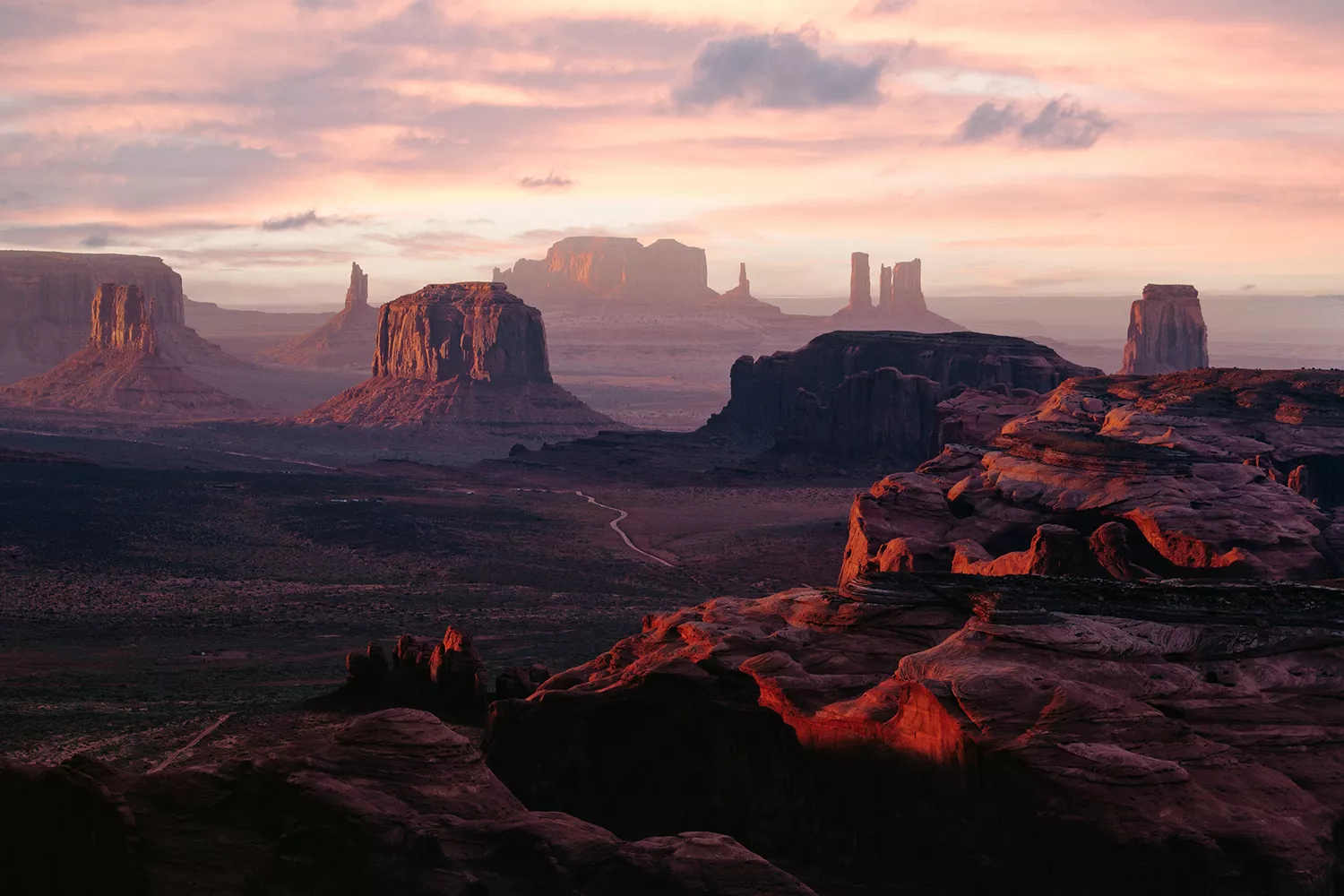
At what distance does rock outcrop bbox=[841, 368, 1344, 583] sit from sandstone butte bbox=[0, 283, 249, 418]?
122692 mm

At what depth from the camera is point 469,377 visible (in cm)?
15962

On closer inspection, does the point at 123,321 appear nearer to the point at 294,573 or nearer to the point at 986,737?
the point at 294,573

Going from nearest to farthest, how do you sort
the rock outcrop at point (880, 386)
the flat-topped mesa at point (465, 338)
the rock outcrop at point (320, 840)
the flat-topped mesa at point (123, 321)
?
the rock outcrop at point (320, 840), the rock outcrop at point (880, 386), the flat-topped mesa at point (465, 338), the flat-topped mesa at point (123, 321)

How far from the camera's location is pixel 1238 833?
19.0 metres

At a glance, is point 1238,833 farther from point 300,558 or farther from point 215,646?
point 300,558

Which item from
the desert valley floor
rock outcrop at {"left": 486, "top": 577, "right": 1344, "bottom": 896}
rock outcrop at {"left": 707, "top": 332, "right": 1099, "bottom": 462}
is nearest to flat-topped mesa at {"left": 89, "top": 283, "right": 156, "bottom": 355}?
rock outcrop at {"left": 707, "top": 332, "right": 1099, "bottom": 462}

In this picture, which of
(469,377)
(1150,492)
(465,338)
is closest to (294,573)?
(1150,492)

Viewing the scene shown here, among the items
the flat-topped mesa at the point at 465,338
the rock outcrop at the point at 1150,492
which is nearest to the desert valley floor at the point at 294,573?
the rock outcrop at the point at 1150,492

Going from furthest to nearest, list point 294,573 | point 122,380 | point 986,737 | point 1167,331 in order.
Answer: point 122,380, point 1167,331, point 294,573, point 986,737

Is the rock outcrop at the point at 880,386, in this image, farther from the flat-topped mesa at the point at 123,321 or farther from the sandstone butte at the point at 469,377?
the flat-topped mesa at the point at 123,321

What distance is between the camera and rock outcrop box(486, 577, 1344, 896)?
19.5 m

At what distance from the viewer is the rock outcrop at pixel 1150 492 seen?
131ft

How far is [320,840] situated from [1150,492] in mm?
33967

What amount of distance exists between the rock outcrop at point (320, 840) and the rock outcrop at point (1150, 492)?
1288 cm
